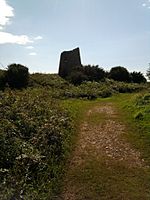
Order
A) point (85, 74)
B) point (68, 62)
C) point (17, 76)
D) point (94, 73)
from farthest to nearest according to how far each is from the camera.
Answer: point (68, 62)
point (94, 73)
point (85, 74)
point (17, 76)

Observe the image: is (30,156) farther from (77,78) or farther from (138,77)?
(138,77)

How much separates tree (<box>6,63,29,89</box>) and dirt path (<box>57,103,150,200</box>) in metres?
16.7

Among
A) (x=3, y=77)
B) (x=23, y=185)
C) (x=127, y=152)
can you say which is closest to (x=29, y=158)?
(x=23, y=185)

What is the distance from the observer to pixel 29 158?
26.9 feet

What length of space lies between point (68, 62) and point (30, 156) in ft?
103

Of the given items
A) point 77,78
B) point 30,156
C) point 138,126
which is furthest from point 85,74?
point 30,156

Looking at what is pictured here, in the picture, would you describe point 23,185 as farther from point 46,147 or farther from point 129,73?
point 129,73

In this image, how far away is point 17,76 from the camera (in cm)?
2956

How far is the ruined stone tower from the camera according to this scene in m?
38.8

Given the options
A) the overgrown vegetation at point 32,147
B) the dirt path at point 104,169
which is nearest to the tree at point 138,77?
the overgrown vegetation at point 32,147

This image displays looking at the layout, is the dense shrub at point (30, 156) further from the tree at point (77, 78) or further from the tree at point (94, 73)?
the tree at point (94, 73)

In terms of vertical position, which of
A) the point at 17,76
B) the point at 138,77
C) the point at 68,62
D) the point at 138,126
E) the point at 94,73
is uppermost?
the point at 68,62

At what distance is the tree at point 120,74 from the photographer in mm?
38906

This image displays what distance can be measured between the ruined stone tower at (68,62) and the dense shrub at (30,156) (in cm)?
2601
